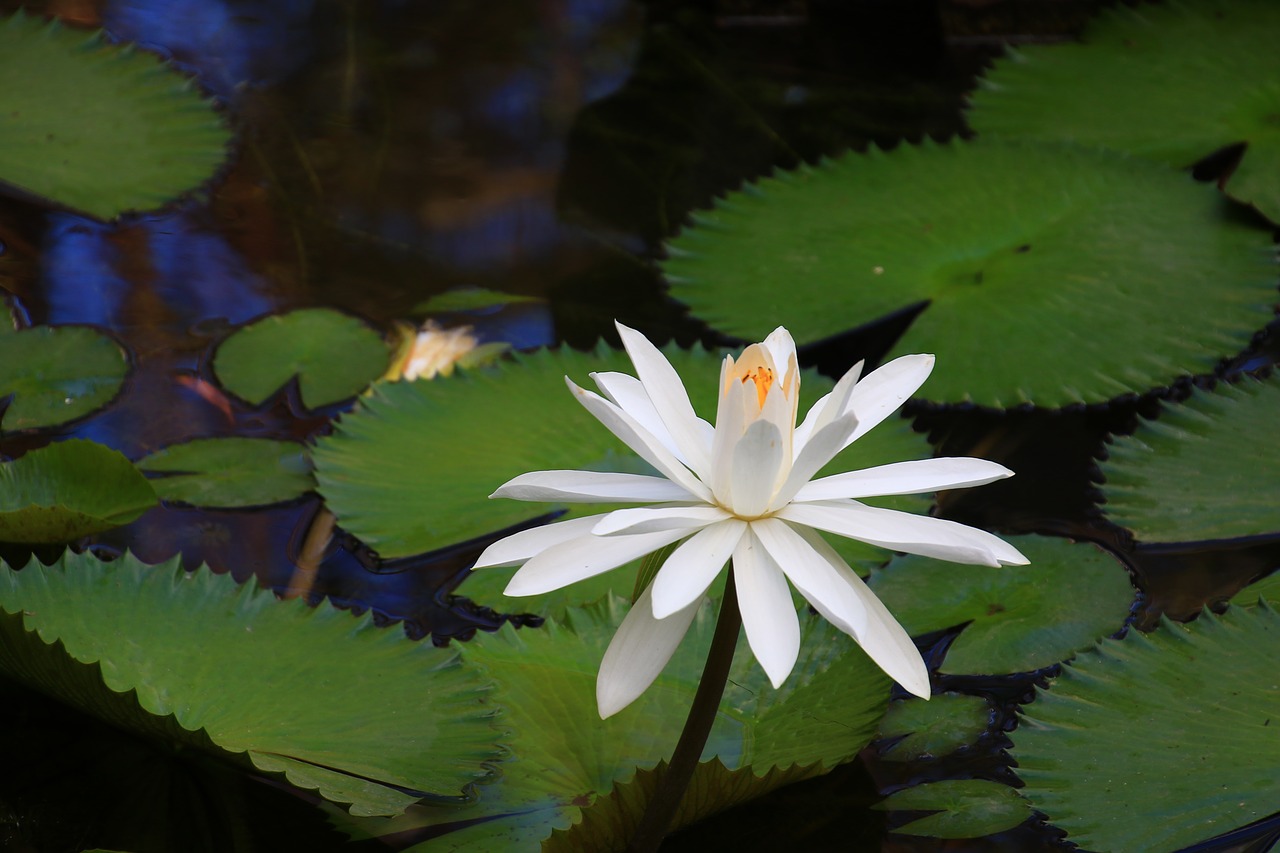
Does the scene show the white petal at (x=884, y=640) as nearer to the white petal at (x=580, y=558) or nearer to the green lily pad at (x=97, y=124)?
the white petal at (x=580, y=558)

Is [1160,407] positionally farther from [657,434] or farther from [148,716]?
[148,716]

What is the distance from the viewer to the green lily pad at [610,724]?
42.0 inches

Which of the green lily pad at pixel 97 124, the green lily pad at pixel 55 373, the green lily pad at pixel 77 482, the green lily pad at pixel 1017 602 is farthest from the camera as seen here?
the green lily pad at pixel 97 124

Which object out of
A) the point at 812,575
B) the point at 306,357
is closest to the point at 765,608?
the point at 812,575

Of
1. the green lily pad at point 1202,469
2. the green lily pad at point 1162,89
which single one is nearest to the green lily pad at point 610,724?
the green lily pad at point 1202,469

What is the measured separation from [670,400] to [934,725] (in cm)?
59

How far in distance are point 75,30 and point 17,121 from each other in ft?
1.37

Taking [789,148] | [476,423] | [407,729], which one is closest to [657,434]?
[407,729]

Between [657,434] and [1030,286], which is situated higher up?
[657,434]

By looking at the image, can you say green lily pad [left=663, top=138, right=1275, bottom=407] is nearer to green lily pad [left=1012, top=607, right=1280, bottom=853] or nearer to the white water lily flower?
green lily pad [left=1012, top=607, right=1280, bottom=853]

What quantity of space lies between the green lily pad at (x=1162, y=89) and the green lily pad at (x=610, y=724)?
1.42 metres

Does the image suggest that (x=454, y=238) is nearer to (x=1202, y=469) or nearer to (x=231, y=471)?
(x=231, y=471)

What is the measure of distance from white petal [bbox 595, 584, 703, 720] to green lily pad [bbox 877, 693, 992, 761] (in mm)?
551

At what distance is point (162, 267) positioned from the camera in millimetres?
2035
